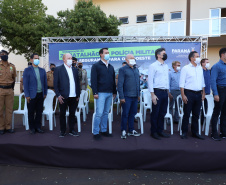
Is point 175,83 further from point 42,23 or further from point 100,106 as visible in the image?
point 42,23

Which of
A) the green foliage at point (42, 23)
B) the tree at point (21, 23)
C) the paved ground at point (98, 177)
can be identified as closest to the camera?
the paved ground at point (98, 177)

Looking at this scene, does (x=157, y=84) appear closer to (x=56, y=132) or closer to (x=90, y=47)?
(x=56, y=132)

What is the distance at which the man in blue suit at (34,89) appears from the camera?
4121 mm

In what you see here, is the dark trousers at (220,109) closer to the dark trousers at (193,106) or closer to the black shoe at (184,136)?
the dark trousers at (193,106)

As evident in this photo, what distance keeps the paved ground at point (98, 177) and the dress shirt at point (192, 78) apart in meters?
1.47

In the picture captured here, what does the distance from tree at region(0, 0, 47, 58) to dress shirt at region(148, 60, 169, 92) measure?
8509mm

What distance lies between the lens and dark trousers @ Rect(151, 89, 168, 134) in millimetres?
3846

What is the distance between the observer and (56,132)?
14.1ft

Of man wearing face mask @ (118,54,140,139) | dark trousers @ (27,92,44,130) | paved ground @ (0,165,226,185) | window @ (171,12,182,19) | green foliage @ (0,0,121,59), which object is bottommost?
paved ground @ (0,165,226,185)

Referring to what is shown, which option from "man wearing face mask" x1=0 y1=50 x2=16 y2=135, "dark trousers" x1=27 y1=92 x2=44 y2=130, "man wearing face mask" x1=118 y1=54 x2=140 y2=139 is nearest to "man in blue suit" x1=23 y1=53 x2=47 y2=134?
"dark trousers" x1=27 y1=92 x2=44 y2=130

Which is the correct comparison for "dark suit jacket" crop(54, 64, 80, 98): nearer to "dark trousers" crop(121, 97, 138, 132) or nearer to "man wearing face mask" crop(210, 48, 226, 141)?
"dark trousers" crop(121, 97, 138, 132)

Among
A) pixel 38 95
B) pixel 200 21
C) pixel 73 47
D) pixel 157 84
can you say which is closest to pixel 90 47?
pixel 73 47

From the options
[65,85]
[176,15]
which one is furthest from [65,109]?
[176,15]

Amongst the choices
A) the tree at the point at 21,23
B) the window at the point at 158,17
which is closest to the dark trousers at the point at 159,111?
the tree at the point at 21,23
